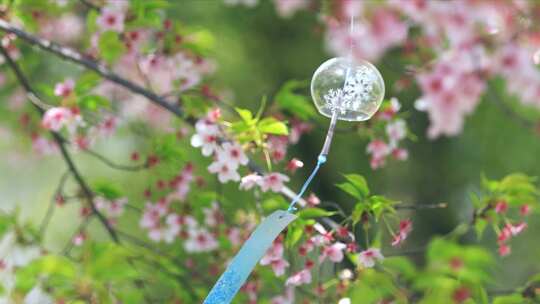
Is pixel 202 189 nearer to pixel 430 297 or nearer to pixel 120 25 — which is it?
pixel 120 25

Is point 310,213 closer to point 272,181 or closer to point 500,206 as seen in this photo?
point 272,181

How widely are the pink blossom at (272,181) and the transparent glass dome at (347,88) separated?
25cm

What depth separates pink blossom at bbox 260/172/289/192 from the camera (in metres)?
1.76

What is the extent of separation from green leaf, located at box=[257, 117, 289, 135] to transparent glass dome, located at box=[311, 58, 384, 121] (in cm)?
14

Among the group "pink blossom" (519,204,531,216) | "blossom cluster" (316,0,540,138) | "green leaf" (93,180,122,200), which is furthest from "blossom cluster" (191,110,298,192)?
"blossom cluster" (316,0,540,138)

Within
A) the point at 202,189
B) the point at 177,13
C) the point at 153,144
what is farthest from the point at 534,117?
the point at 153,144

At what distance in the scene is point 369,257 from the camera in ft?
5.42

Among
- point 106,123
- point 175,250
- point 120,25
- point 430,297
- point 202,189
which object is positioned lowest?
point 430,297

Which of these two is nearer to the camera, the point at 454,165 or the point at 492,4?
the point at 492,4

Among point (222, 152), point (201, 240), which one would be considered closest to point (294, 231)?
point (222, 152)

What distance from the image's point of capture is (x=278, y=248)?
5.74 feet

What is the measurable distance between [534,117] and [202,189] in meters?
3.08

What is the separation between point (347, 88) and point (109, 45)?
841mm

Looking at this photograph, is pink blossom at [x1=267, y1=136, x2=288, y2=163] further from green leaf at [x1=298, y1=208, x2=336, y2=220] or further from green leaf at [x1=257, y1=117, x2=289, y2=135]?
green leaf at [x1=298, y1=208, x2=336, y2=220]
